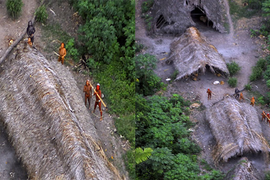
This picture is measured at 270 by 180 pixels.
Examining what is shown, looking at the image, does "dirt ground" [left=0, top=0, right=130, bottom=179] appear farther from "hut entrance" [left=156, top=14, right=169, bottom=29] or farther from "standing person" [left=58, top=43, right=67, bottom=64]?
"hut entrance" [left=156, top=14, right=169, bottom=29]

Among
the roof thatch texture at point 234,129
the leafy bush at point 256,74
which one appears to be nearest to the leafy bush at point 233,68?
the leafy bush at point 256,74

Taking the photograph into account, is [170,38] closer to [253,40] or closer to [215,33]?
[215,33]

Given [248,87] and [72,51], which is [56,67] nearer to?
[72,51]

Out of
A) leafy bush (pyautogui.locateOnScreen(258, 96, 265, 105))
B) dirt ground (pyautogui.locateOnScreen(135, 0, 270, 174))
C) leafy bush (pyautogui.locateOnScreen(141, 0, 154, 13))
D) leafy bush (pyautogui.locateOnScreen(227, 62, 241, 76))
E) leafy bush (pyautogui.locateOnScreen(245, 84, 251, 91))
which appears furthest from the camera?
leafy bush (pyautogui.locateOnScreen(141, 0, 154, 13))

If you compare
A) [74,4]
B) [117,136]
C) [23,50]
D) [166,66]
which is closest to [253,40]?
[166,66]

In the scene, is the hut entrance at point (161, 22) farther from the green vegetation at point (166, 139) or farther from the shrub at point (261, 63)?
the green vegetation at point (166, 139)

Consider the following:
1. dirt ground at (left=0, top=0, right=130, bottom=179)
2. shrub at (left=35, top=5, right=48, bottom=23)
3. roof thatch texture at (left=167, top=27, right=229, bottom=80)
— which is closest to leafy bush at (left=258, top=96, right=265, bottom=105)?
roof thatch texture at (left=167, top=27, right=229, bottom=80)

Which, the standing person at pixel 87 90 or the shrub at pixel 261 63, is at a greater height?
the standing person at pixel 87 90
